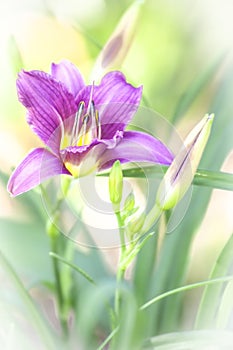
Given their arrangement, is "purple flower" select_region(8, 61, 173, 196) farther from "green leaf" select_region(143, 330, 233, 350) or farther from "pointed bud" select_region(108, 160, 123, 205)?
"green leaf" select_region(143, 330, 233, 350)

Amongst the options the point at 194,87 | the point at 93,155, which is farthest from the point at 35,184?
the point at 194,87

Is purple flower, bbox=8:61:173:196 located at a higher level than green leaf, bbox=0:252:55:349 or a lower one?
higher

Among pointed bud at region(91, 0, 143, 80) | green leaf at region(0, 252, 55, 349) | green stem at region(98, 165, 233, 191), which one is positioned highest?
pointed bud at region(91, 0, 143, 80)

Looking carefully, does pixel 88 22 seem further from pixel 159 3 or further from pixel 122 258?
pixel 122 258

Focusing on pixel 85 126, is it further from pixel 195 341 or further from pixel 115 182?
pixel 195 341

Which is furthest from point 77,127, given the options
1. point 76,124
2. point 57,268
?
point 57,268

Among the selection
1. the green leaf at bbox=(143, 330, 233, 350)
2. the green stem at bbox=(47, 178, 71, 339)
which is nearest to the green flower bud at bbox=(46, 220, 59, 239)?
the green stem at bbox=(47, 178, 71, 339)
